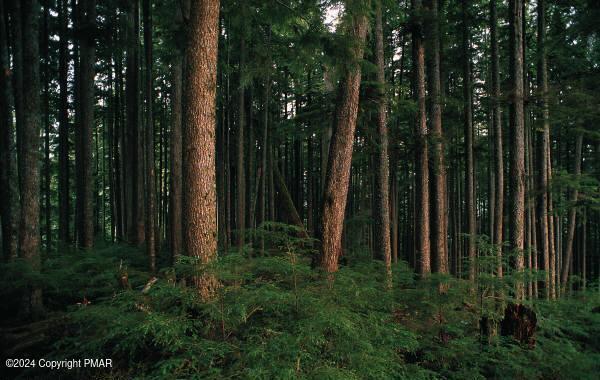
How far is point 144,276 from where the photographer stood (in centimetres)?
741

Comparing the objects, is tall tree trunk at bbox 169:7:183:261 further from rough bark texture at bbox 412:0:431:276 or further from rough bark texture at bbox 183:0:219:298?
rough bark texture at bbox 412:0:431:276

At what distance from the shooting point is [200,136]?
544 centimetres

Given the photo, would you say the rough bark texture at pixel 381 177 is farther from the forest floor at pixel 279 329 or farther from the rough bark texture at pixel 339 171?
the rough bark texture at pixel 339 171

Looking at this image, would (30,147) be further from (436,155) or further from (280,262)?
(436,155)

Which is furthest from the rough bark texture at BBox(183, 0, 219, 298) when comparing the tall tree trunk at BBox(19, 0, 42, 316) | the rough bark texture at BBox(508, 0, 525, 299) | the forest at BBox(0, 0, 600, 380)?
the rough bark texture at BBox(508, 0, 525, 299)

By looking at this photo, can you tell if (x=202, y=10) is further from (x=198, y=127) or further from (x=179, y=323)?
(x=179, y=323)

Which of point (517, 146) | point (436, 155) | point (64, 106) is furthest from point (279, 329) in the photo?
point (64, 106)

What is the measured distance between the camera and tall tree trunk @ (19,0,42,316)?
769 centimetres

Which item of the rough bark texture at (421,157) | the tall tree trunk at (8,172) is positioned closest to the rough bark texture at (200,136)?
the tall tree trunk at (8,172)

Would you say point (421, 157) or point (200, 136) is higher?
point (421, 157)

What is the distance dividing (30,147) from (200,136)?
512 centimetres

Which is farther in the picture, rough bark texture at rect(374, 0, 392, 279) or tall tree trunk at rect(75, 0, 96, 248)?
tall tree trunk at rect(75, 0, 96, 248)

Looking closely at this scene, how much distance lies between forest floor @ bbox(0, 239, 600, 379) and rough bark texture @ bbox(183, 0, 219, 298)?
563 mm

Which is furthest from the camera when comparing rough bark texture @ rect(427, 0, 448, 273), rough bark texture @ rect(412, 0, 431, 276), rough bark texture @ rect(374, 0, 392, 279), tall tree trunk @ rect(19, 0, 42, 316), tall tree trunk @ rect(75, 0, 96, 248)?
tall tree trunk @ rect(75, 0, 96, 248)
